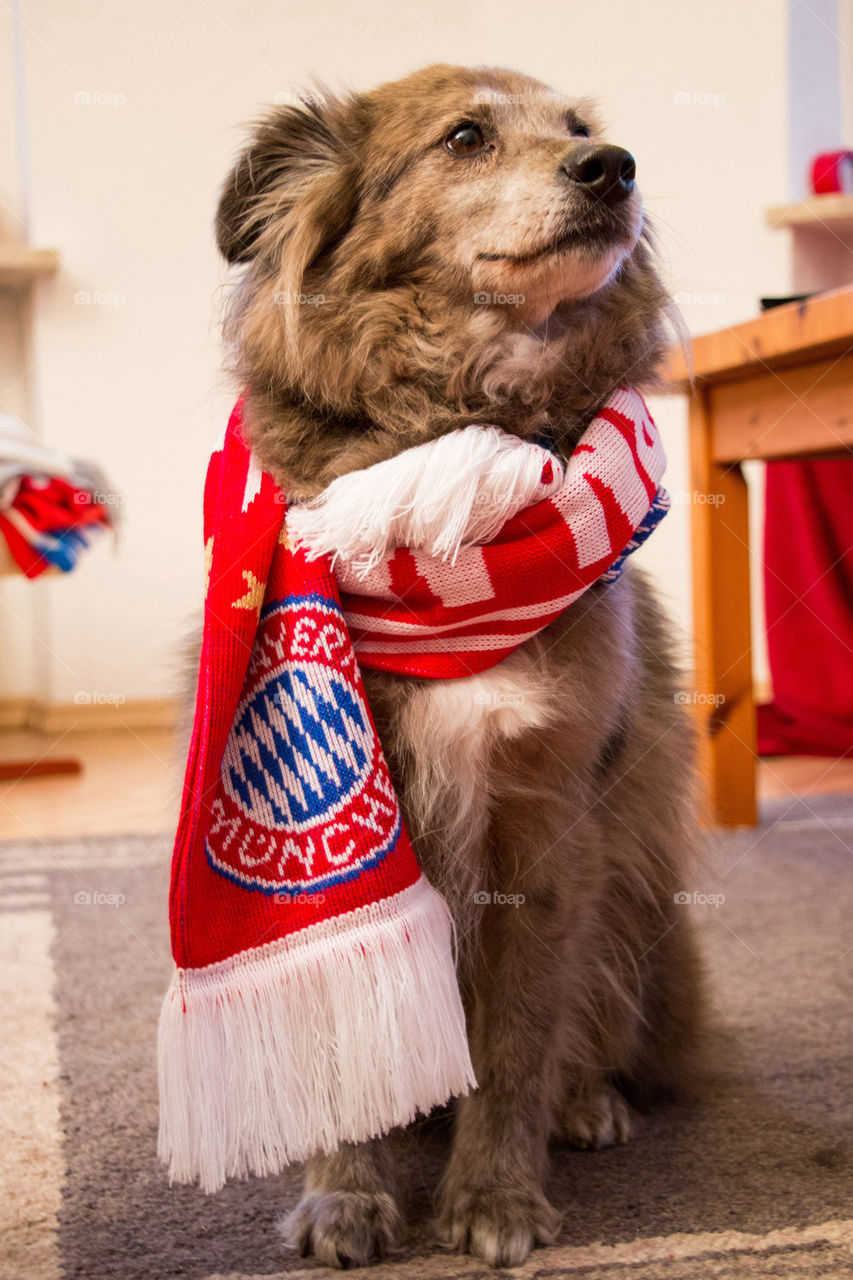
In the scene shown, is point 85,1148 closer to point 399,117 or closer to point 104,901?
point 104,901

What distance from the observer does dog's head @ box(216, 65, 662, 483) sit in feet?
3.76

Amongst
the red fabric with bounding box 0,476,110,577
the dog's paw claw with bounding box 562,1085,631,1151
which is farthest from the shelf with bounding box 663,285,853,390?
the red fabric with bounding box 0,476,110,577

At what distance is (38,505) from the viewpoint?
10.0 feet

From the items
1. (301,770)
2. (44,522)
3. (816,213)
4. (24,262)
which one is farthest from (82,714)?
(301,770)

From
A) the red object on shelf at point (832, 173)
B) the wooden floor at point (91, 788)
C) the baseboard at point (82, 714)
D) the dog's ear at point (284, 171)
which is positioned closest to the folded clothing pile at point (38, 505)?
the wooden floor at point (91, 788)

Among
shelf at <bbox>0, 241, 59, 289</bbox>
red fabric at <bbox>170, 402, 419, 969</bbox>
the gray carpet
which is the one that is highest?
shelf at <bbox>0, 241, 59, 289</bbox>

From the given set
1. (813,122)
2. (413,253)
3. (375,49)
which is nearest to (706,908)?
(413,253)

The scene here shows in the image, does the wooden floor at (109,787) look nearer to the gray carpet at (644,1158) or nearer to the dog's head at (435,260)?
the gray carpet at (644,1158)

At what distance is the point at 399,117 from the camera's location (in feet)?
4.09

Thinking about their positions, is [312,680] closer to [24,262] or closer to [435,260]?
[435,260]

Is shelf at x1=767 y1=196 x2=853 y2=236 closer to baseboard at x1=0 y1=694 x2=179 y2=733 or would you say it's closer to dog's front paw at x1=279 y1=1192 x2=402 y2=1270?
baseboard at x1=0 y1=694 x2=179 y2=733

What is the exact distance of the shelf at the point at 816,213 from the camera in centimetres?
382

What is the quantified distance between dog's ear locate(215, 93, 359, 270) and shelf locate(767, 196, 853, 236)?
298 cm

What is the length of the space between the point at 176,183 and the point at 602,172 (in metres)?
3.20
